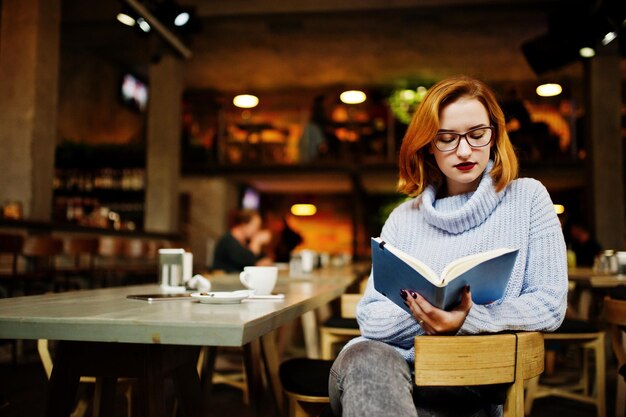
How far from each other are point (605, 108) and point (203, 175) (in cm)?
723

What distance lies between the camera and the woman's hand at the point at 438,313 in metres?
1.20

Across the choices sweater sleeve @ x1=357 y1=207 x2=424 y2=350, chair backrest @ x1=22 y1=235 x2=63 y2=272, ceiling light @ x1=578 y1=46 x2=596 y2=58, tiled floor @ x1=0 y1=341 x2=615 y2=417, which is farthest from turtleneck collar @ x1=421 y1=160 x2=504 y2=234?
ceiling light @ x1=578 y1=46 x2=596 y2=58

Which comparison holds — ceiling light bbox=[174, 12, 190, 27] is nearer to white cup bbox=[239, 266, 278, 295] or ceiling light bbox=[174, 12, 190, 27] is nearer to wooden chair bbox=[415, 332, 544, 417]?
white cup bbox=[239, 266, 278, 295]

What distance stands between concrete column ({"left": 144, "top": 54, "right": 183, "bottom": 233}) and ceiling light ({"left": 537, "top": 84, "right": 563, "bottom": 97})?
22.3 feet

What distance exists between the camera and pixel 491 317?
51.7 inches

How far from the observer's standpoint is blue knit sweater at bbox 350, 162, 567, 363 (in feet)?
4.37

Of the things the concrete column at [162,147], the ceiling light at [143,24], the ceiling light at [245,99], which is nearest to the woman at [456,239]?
the ceiling light at [143,24]

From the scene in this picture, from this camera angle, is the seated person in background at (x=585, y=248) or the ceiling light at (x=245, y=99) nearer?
the seated person in background at (x=585, y=248)

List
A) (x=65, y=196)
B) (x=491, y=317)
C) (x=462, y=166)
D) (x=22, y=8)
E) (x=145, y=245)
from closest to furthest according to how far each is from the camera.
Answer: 1. (x=491, y=317)
2. (x=462, y=166)
3. (x=22, y=8)
4. (x=145, y=245)
5. (x=65, y=196)

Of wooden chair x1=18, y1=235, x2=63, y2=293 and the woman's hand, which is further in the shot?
wooden chair x1=18, y1=235, x2=63, y2=293

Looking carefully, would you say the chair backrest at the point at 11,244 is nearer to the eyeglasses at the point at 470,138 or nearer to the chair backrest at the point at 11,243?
the chair backrest at the point at 11,243

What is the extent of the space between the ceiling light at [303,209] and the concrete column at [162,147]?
5.79 meters

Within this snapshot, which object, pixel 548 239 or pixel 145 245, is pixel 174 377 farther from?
pixel 145 245

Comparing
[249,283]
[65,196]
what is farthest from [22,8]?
[249,283]
